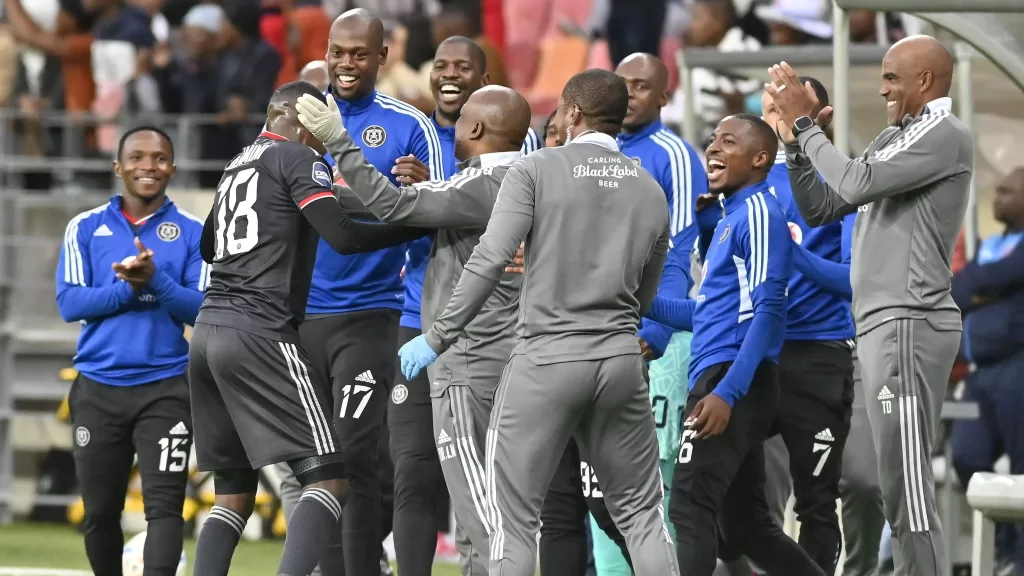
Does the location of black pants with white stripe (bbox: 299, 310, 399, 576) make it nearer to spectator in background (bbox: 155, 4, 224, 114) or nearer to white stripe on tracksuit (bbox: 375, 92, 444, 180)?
white stripe on tracksuit (bbox: 375, 92, 444, 180)

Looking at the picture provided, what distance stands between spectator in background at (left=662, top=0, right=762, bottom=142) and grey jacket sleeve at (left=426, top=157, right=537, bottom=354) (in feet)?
20.0

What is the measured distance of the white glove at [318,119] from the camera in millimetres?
6051

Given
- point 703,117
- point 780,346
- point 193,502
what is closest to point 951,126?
point 780,346

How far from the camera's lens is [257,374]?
20.7 feet

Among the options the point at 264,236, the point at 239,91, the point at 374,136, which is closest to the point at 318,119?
the point at 264,236

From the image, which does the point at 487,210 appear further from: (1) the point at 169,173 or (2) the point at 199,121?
(2) the point at 199,121

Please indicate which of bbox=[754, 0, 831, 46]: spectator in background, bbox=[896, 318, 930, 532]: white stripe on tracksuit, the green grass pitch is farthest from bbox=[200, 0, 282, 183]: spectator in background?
bbox=[896, 318, 930, 532]: white stripe on tracksuit

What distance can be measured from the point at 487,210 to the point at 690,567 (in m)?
1.68

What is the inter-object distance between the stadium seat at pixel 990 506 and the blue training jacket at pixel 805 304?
4.44 feet

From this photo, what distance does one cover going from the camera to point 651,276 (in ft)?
19.7

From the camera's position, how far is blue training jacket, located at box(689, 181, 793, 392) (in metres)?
6.66

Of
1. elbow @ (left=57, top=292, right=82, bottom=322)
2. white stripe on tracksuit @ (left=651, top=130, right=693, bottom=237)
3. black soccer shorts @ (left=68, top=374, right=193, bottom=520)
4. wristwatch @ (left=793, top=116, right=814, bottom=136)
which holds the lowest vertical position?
black soccer shorts @ (left=68, top=374, right=193, bottom=520)

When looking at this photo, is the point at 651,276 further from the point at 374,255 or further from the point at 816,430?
the point at 374,255

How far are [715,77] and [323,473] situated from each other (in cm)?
645
